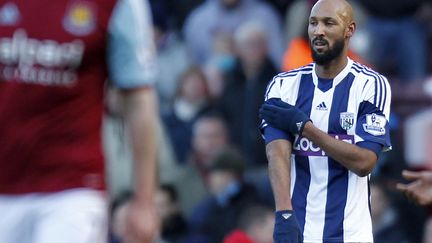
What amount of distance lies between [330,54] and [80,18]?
1752 millimetres

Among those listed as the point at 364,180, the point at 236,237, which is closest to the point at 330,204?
the point at 364,180

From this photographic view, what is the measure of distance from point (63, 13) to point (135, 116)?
57cm

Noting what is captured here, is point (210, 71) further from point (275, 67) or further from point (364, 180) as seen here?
point (364, 180)

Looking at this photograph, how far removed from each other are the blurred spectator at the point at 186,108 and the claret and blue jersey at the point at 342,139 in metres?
5.26

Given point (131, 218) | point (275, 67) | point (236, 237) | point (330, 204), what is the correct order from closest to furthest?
point (131, 218), point (330, 204), point (236, 237), point (275, 67)

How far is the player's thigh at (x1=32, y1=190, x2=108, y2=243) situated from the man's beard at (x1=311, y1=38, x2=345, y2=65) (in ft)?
5.73

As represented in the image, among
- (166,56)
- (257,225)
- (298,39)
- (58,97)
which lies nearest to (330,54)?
(58,97)

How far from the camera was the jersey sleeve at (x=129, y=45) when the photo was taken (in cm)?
612

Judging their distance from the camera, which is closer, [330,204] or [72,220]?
[72,220]

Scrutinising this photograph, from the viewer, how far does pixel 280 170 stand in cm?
745

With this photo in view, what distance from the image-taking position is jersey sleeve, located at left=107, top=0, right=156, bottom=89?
612 centimetres

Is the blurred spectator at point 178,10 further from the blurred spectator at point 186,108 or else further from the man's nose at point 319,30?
the man's nose at point 319,30

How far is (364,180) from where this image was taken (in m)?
7.59

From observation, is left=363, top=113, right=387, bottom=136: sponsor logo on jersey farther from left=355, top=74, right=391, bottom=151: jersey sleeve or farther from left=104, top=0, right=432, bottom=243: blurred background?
left=104, top=0, right=432, bottom=243: blurred background
